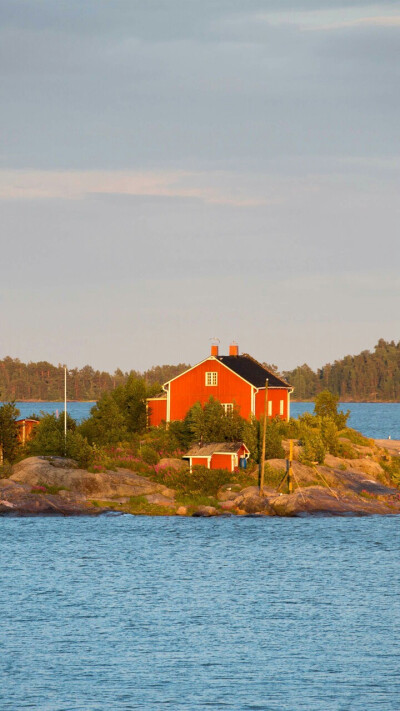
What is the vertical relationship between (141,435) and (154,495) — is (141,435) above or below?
above

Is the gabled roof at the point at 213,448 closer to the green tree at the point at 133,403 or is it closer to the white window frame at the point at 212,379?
the white window frame at the point at 212,379

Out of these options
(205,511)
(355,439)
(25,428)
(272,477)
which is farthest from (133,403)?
(355,439)

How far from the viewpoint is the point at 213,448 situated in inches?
2717

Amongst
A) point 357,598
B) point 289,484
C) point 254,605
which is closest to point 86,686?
point 254,605

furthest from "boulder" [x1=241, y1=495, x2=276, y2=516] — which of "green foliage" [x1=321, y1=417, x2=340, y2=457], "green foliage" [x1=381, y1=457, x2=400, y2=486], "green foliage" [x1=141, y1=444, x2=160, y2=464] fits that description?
"green foliage" [x1=381, y1=457, x2=400, y2=486]

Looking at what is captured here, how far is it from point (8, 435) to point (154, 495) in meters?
12.0

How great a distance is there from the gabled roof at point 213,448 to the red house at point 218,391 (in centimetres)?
521

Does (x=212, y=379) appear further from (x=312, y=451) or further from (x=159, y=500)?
(x=159, y=500)

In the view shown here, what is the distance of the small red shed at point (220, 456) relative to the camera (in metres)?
67.9

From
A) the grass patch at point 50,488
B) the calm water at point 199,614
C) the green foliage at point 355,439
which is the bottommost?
the calm water at point 199,614

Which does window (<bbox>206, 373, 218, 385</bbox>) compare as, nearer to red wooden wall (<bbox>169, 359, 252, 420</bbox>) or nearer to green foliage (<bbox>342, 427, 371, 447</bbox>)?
red wooden wall (<bbox>169, 359, 252, 420</bbox>)

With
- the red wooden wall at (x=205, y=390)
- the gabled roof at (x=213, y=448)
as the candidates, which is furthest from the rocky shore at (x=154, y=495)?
the red wooden wall at (x=205, y=390)

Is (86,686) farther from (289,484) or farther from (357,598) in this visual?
(289,484)

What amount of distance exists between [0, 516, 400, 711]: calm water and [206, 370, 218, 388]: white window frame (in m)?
14.2
